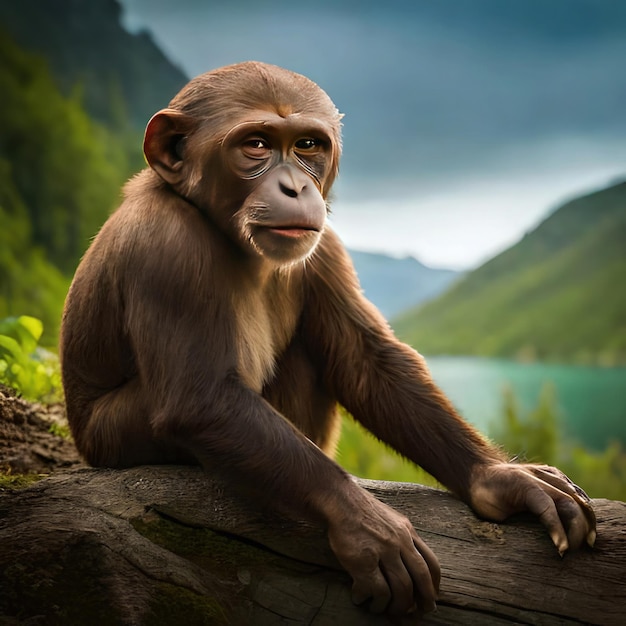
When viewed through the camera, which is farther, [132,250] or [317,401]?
[317,401]

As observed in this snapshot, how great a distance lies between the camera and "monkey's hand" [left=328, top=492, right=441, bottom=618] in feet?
10.2

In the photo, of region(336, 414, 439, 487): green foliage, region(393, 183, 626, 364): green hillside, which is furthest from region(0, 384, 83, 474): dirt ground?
region(393, 183, 626, 364): green hillside

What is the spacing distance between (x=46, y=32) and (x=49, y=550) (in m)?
12.4

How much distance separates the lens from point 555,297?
15.1 m

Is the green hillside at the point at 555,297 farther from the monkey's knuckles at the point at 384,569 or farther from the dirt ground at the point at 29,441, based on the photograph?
the monkey's knuckles at the point at 384,569

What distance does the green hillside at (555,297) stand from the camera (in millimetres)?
14445

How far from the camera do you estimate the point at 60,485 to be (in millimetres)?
3768

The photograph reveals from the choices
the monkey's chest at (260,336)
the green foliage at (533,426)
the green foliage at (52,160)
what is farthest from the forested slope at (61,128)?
the green foliage at (533,426)

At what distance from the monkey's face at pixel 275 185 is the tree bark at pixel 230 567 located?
123cm

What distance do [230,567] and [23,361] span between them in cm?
260

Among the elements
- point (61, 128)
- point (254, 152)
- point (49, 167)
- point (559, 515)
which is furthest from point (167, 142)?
point (61, 128)

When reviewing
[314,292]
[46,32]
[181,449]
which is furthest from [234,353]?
[46,32]

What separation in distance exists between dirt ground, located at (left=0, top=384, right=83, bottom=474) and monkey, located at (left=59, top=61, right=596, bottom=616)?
0.42m

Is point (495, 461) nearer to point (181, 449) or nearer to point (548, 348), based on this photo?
point (181, 449)
